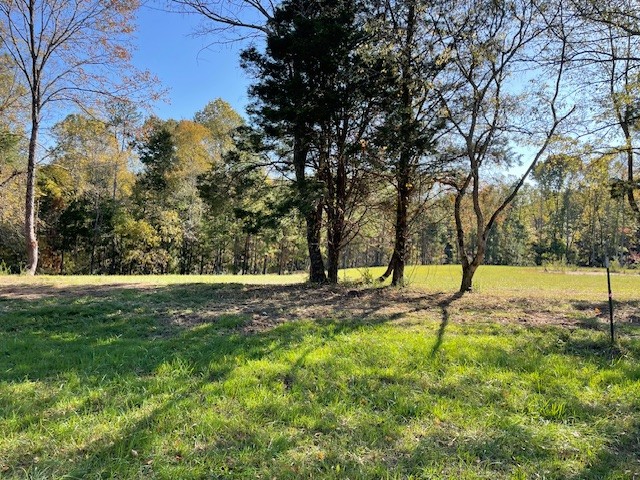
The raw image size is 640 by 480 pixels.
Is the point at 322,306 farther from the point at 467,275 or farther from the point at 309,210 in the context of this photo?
the point at 467,275

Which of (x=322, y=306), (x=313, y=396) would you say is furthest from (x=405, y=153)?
(x=313, y=396)

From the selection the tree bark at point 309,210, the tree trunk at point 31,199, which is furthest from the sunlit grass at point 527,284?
the tree trunk at point 31,199

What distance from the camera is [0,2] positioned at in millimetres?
9836

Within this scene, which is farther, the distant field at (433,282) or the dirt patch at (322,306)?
the distant field at (433,282)

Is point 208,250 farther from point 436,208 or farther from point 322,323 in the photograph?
point 322,323

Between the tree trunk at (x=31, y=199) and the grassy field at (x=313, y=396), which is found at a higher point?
the tree trunk at (x=31, y=199)

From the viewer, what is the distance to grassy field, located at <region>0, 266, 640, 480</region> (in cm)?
214

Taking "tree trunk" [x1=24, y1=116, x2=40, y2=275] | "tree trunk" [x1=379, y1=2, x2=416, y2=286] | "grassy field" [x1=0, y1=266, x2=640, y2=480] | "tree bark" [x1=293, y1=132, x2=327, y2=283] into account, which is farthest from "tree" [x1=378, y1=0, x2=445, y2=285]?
"tree trunk" [x1=24, y1=116, x2=40, y2=275]

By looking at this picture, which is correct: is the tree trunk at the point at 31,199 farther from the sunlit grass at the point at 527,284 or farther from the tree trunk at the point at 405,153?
the tree trunk at the point at 405,153

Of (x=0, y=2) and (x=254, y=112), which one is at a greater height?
(x=0, y=2)

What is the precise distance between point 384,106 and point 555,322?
5.24 m

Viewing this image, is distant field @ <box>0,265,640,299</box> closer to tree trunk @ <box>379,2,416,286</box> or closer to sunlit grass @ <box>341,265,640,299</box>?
sunlit grass @ <box>341,265,640,299</box>

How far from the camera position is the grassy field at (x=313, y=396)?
84.1 inches

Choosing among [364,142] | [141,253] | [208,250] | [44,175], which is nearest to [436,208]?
[364,142]
